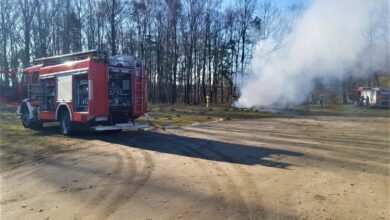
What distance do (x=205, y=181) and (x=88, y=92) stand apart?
8.23 meters

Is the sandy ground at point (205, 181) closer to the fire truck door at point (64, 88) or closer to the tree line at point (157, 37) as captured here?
the fire truck door at point (64, 88)

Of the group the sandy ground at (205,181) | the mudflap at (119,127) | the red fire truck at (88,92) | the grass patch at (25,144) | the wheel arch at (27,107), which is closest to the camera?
the sandy ground at (205,181)

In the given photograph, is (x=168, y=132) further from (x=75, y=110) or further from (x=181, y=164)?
(x=181, y=164)

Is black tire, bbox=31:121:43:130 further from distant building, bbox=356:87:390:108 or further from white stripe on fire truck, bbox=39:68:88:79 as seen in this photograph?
distant building, bbox=356:87:390:108

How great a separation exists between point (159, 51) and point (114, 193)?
157 feet

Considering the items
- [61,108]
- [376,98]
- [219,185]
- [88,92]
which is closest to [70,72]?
[88,92]

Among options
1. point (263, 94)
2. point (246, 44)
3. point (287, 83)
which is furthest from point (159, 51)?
point (287, 83)

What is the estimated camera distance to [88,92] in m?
14.3

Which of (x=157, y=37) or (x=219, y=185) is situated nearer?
(x=219, y=185)

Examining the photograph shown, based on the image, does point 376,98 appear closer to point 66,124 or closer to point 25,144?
point 66,124

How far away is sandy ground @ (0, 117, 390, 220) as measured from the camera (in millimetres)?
5762

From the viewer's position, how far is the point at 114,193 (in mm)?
6859

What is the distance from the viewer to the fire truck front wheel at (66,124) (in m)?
15.3

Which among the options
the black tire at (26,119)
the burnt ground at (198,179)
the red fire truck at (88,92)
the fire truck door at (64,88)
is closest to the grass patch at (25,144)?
the burnt ground at (198,179)
